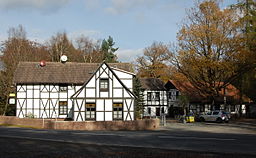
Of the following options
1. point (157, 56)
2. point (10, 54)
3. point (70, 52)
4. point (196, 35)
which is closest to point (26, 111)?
point (10, 54)

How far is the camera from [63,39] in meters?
69.8

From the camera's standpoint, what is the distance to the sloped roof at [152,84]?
2373 inches

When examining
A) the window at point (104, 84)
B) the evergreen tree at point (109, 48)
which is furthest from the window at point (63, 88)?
the evergreen tree at point (109, 48)

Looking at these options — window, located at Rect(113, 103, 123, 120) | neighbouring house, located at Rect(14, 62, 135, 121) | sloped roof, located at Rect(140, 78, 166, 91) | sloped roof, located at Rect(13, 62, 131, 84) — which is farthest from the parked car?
sloped roof, located at Rect(140, 78, 166, 91)

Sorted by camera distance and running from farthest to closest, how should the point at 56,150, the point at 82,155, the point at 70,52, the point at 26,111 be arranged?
the point at 70,52, the point at 26,111, the point at 56,150, the point at 82,155

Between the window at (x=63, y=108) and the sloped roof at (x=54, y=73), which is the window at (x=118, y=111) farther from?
the window at (x=63, y=108)

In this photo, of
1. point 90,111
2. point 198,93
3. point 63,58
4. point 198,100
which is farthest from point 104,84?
point 198,100

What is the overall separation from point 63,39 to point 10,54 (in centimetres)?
1706

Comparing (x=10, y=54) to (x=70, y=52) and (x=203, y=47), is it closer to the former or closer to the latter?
(x=70, y=52)

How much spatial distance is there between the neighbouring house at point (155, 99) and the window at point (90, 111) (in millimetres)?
24954

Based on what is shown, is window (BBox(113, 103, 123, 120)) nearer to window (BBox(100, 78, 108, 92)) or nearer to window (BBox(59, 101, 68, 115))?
window (BBox(100, 78, 108, 92))

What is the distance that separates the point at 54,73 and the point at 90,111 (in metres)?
10.2

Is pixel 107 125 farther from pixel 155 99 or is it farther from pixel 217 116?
pixel 155 99

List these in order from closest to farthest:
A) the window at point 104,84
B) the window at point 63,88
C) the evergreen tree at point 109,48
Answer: the window at point 104,84 < the window at point 63,88 < the evergreen tree at point 109,48
